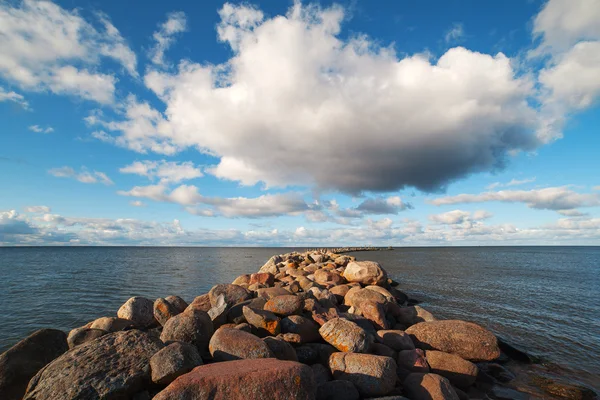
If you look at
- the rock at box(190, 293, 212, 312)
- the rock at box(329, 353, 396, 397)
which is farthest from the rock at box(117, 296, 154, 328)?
the rock at box(329, 353, 396, 397)

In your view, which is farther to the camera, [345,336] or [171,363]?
[345,336]

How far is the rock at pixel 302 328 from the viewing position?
27.0 ft

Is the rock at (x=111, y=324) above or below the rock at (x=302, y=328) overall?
below

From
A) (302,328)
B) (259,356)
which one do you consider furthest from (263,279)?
(259,356)

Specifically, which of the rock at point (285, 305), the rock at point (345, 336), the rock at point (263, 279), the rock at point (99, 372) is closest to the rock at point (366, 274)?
the rock at point (263, 279)

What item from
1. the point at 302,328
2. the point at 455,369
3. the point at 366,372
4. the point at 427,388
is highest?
the point at 302,328

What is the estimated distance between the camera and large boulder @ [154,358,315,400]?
463cm

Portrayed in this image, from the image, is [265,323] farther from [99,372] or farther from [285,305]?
[99,372]

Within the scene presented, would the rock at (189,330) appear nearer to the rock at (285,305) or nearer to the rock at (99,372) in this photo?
the rock at (99,372)

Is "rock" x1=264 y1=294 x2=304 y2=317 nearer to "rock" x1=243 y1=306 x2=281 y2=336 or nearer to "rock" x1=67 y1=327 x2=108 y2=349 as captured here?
"rock" x1=243 y1=306 x2=281 y2=336

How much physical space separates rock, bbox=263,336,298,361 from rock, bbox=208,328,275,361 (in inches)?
17.2

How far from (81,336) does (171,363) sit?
5375 mm

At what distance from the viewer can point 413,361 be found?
797cm

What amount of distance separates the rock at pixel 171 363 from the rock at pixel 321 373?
8.65ft
